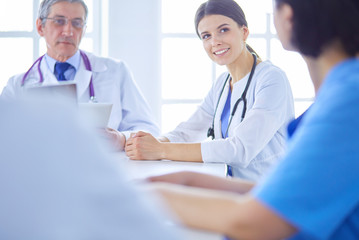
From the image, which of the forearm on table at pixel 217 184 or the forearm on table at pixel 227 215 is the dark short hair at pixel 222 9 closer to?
the forearm on table at pixel 217 184

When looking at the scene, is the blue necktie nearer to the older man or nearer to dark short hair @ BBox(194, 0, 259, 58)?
the older man

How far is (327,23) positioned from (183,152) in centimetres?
96

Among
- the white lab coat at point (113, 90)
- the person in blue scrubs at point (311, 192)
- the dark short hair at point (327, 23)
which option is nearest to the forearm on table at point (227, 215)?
the person in blue scrubs at point (311, 192)

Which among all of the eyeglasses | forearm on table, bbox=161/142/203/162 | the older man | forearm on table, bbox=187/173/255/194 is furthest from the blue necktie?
forearm on table, bbox=187/173/255/194

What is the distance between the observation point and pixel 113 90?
2477mm

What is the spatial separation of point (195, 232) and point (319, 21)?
0.45 meters

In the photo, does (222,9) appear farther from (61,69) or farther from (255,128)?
(61,69)

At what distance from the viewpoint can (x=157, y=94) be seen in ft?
10.7

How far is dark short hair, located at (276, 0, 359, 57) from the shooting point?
30.1 inches

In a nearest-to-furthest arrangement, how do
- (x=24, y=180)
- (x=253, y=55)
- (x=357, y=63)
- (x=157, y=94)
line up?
(x=24, y=180)
(x=357, y=63)
(x=253, y=55)
(x=157, y=94)

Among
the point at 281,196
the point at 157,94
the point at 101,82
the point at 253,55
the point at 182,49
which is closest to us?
the point at 281,196

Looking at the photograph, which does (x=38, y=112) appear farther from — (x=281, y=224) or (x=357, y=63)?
(x=357, y=63)

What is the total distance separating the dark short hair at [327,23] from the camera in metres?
0.77

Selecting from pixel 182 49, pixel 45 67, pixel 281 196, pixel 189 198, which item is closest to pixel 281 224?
pixel 281 196
